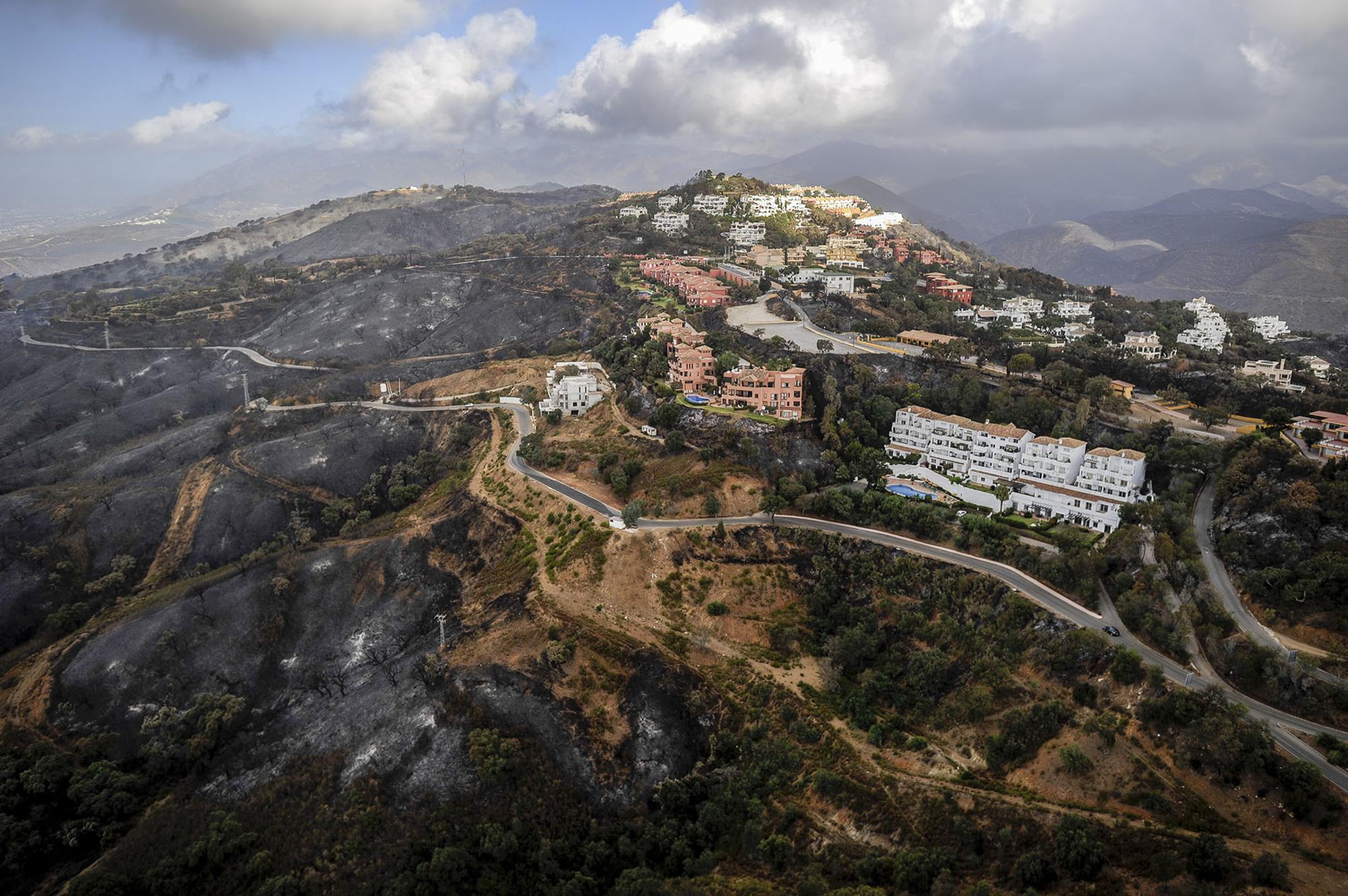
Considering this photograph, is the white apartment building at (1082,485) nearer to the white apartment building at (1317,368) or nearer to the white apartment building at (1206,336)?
the white apartment building at (1317,368)

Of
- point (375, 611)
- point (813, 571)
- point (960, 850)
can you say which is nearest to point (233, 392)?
point (375, 611)

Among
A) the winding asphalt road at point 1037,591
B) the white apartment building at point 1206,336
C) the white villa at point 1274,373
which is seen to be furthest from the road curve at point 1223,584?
the white apartment building at point 1206,336

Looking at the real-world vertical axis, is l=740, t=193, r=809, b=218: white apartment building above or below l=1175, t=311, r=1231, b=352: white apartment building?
above

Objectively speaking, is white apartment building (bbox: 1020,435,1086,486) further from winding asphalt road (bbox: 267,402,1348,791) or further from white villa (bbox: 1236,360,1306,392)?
white villa (bbox: 1236,360,1306,392)

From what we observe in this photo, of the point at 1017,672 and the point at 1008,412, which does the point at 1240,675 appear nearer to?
the point at 1017,672

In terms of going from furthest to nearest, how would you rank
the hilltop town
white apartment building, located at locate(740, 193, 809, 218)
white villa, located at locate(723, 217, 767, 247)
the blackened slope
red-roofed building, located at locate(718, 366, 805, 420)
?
white apartment building, located at locate(740, 193, 809, 218), white villa, located at locate(723, 217, 767, 247), the blackened slope, red-roofed building, located at locate(718, 366, 805, 420), the hilltop town

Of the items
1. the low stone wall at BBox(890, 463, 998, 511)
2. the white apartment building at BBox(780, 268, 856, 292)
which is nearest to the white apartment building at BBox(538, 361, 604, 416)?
the low stone wall at BBox(890, 463, 998, 511)
